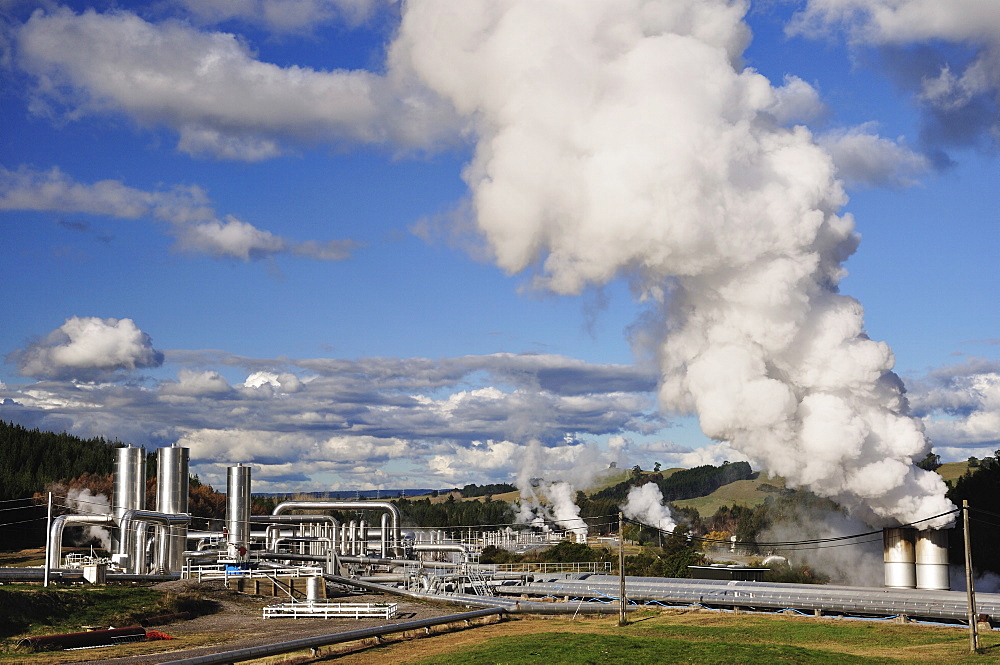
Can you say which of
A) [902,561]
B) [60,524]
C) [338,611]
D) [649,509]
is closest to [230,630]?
[338,611]

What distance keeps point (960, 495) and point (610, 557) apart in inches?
1311

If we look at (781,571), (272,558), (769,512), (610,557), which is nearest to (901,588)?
(781,571)

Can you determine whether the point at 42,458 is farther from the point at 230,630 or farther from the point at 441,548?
the point at 230,630

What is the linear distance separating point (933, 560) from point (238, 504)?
57431 mm

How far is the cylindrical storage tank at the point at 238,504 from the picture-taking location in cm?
8344

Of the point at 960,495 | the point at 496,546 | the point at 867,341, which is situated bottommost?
the point at 496,546

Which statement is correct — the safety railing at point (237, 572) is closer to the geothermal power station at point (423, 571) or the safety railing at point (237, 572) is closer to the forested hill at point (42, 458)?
the geothermal power station at point (423, 571)

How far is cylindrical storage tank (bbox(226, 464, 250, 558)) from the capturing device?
83438mm

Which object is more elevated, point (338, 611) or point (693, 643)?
point (693, 643)

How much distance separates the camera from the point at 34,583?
177 ft

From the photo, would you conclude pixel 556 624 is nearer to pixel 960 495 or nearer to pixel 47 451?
pixel 960 495

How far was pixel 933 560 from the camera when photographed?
54.0m

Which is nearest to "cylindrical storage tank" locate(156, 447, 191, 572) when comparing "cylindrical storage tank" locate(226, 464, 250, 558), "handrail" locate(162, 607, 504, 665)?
"cylindrical storage tank" locate(226, 464, 250, 558)

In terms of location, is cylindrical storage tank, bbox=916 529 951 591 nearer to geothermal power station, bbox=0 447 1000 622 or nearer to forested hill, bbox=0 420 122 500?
geothermal power station, bbox=0 447 1000 622
